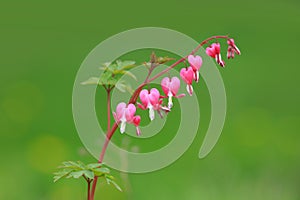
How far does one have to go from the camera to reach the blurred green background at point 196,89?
244 cm

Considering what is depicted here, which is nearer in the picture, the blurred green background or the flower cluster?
the flower cluster

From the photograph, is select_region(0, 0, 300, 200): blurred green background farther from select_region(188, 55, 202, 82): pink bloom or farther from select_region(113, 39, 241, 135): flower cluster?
select_region(188, 55, 202, 82): pink bloom

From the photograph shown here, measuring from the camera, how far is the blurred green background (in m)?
2.44

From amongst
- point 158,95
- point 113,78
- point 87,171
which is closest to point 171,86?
point 158,95

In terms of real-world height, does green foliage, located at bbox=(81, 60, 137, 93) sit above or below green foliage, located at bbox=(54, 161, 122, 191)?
above

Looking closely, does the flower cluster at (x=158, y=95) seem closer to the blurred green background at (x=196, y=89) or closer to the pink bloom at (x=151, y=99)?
the pink bloom at (x=151, y=99)

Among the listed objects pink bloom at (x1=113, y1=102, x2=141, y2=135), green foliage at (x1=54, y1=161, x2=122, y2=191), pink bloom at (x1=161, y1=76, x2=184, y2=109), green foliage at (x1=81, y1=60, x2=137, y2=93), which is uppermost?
green foliage at (x1=81, y1=60, x2=137, y2=93)

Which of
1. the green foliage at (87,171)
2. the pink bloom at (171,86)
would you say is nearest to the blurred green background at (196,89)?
the green foliage at (87,171)

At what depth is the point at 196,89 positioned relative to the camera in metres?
4.06

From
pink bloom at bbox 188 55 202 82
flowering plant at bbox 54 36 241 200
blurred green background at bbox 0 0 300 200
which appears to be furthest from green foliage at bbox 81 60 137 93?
blurred green background at bbox 0 0 300 200
